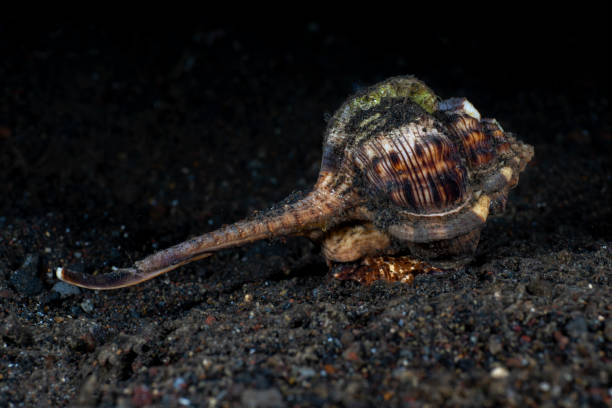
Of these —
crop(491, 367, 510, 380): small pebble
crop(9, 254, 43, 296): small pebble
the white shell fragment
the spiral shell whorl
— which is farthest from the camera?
crop(9, 254, 43, 296): small pebble

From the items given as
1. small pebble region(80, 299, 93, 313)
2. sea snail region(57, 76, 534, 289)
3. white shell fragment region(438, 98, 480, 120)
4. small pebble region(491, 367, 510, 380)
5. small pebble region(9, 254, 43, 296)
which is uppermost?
white shell fragment region(438, 98, 480, 120)

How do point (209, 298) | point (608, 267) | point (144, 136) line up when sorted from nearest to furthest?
point (608, 267)
point (209, 298)
point (144, 136)

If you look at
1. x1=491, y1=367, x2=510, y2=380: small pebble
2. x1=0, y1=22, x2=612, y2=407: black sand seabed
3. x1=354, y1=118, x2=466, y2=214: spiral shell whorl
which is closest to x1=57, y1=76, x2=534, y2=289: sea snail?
x1=354, y1=118, x2=466, y2=214: spiral shell whorl

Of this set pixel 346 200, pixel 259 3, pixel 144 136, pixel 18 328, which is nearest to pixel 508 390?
pixel 346 200

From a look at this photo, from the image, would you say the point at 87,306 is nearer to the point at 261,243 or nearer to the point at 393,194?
the point at 261,243

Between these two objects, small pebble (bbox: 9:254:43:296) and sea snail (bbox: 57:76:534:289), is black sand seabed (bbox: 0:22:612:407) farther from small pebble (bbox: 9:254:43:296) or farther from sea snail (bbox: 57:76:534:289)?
sea snail (bbox: 57:76:534:289)

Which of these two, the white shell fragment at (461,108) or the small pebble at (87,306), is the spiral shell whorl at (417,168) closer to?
the white shell fragment at (461,108)

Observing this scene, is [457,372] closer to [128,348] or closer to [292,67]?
[128,348]

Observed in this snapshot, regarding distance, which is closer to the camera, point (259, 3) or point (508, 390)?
point (508, 390)
